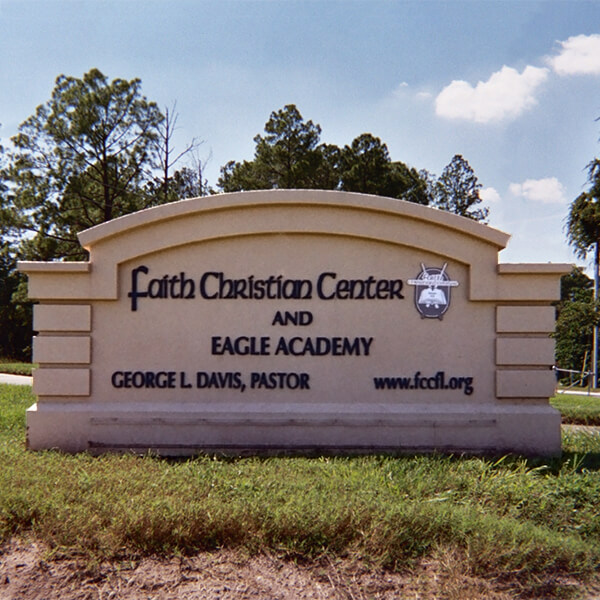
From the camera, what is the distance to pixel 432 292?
25.7 feet

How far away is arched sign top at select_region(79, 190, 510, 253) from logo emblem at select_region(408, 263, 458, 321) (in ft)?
1.60

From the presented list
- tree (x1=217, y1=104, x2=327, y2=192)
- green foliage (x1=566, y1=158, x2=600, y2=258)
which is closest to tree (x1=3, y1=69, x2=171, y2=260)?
tree (x1=217, y1=104, x2=327, y2=192)

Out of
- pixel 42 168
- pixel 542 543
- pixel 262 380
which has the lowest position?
pixel 542 543

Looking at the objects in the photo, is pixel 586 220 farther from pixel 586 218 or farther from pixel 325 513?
pixel 325 513

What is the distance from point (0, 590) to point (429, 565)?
3019 millimetres

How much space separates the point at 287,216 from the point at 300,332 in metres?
1.45

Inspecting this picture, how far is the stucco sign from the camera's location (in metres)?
7.67

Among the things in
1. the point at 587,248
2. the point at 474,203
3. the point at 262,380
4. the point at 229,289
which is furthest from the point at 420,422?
the point at 474,203

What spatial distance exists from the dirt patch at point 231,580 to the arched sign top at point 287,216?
4.11 meters

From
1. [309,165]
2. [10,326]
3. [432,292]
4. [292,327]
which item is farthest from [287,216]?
[10,326]

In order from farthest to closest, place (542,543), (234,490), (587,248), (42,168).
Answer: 1. (42,168)
2. (587,248)
3. (234,490)
4. (542,543)

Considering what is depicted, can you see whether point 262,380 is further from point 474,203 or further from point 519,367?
point 474,203

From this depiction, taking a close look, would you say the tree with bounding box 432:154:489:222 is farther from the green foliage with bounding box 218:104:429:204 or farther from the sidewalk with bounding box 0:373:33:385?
the sidewalk with bounding box 0:373:33:385

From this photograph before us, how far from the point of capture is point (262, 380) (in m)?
7.78
